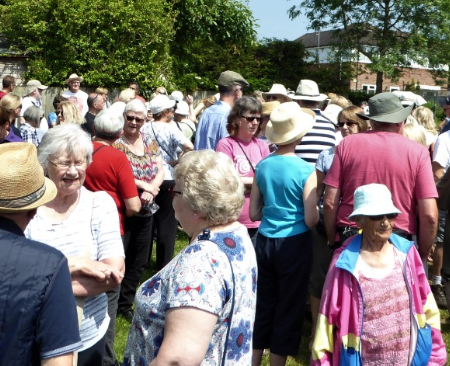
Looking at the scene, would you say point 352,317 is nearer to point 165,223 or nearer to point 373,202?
point 373,202

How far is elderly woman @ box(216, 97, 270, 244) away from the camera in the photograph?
5.55m

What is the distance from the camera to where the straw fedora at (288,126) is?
15.3 ft

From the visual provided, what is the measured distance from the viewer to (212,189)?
2742 mm

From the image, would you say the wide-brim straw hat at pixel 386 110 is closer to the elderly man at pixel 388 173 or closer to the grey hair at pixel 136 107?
the elderly man at pixel 388 173

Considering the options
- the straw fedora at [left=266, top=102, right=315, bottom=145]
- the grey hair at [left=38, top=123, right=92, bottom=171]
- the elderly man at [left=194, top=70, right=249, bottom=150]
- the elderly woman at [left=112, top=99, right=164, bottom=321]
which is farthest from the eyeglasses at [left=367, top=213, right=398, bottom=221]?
the elderly man at [left=194, top=70, right=249, bottom=150]

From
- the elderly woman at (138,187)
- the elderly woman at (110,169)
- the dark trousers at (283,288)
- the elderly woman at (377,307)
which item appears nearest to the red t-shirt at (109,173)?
the elderly woman at (110,169)

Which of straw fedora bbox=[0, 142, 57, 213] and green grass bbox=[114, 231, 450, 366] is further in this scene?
green grass bbox=[114, 231, 450, 366]

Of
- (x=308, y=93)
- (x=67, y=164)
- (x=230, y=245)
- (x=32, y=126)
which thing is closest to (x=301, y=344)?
(x=308, y=93)

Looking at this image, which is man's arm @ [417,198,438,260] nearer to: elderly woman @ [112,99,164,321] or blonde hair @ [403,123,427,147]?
blonde hair @ [403,123,427,147]

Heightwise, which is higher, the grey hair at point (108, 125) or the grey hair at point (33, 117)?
the grey hair at point (108, 125)

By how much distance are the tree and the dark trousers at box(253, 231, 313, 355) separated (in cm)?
2834

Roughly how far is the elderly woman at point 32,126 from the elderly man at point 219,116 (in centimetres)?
223

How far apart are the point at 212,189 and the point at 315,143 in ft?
9.87

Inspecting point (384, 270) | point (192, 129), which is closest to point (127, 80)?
point (192, 129)
